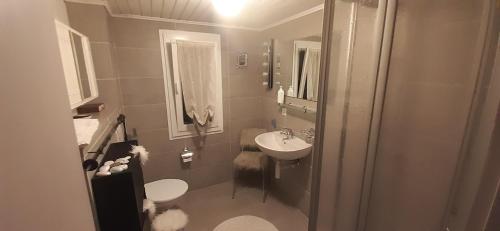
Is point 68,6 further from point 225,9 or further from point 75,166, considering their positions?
point 75,166

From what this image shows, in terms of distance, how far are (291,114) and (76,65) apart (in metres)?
1.87

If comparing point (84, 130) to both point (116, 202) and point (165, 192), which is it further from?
point (165, 192)

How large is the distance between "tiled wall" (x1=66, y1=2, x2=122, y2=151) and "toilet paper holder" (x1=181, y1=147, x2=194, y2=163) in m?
0.85

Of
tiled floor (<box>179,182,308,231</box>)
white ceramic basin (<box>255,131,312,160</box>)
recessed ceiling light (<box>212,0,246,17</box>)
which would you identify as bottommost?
tiled floor (<box>179,182,308,231</box>)

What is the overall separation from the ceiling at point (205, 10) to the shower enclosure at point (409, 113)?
4.02ft

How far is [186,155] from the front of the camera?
243 cm

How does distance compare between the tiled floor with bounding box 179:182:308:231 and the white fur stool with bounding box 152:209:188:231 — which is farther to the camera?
the tiled floor with bounding box 179:182:308:231

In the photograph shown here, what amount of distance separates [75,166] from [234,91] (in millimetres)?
2043

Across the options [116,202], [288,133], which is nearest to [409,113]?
[116,202]

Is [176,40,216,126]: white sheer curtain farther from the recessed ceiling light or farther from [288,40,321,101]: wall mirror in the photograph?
[288,40,321,101]: wall mirror

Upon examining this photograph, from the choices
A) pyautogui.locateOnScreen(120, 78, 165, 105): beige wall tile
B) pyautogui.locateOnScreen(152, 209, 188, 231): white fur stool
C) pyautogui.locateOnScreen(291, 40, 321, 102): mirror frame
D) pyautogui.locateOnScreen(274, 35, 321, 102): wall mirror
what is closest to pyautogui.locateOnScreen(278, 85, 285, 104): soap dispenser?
pyautogui.locateOnScreen(274, 35, 321, 102): wall mirror

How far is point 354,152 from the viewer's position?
2.16 feet

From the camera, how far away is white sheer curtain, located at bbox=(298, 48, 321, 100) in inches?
73.7

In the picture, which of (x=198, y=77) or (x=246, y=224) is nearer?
(x=246, y=224)
